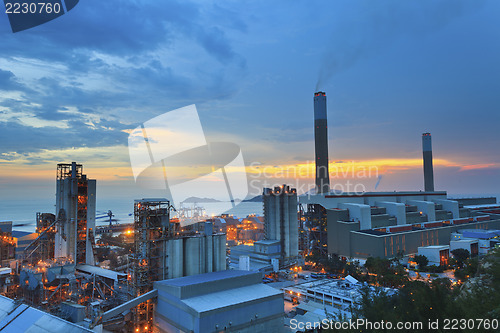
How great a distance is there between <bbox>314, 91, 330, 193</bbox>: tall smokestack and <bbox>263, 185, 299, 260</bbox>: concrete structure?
19252mm

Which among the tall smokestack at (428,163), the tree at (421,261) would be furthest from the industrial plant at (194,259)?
the tall smokestack at (428,163)

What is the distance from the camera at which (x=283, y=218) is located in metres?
57.2

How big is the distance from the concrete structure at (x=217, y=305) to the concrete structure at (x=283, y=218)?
92.0 ft

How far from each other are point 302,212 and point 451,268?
2694 centimetres

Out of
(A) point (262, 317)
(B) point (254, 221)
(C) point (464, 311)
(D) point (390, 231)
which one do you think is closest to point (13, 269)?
(A) point (262, 317)

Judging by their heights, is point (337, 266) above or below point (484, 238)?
below

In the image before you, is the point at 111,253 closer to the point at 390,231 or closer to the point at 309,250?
the point at 309,250

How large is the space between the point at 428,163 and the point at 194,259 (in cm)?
9628

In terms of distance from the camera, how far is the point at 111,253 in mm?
63312

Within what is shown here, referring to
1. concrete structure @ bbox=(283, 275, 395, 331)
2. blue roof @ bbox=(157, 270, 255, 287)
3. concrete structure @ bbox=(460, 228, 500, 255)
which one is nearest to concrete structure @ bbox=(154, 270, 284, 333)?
blue roof @ bbox=(157, 270, 255, 287)

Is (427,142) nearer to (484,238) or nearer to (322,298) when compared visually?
(484,238)

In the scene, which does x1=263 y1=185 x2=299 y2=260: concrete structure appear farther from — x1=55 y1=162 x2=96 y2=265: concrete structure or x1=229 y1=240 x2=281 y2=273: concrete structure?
x1=55 y1=162 x2=96 y2=265: concrete structure

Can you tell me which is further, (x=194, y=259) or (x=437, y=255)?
(x=437, y=255)

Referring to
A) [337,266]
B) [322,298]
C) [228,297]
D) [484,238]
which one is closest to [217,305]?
[228,297]
